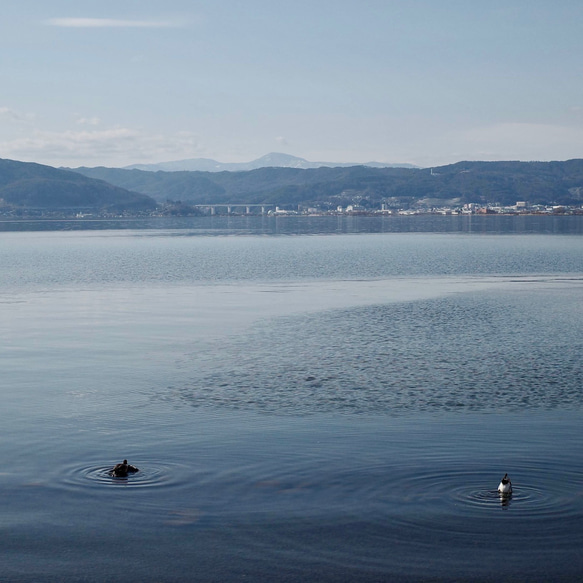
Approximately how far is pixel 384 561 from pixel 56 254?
294 ft

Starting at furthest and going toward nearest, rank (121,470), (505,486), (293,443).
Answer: (293,443) → (121,470) → (505,486)

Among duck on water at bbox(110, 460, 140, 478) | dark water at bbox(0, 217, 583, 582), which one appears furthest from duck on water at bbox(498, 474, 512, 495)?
duck on water at bbox(110, 460, 140, 478)

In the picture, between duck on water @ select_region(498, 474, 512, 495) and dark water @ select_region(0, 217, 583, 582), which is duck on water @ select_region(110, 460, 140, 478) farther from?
duck on water @ select_region(498, 474, 512, 495)

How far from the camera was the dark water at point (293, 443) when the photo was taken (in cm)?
1295

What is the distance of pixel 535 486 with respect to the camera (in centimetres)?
1568

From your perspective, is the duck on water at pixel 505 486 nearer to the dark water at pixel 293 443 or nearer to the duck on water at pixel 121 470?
the dark water at pixel 293 443

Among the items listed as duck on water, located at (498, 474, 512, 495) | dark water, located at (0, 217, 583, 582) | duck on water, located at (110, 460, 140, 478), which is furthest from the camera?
duck on water, located at (110, 460, 140, 478)

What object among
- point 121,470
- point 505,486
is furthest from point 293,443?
point 505,486

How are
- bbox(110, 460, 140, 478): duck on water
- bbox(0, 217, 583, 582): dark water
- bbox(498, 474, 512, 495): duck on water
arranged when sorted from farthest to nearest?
bbox(110, 460, 140, 478): duck on water, bbox(498, 474, 512, 495): duck on water, bbox(0, 217, 583, 582): dark water

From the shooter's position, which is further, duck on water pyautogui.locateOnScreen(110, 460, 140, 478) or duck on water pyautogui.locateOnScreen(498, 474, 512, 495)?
duck on water pyautogui.locateOnScreen(110, 460, 140, 478)

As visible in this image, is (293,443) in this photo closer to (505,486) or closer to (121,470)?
(121,470)

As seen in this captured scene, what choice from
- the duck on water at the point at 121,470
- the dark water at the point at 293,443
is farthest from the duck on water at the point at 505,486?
the duck on water at the point at 121,470

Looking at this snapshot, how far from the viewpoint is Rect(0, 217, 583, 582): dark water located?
12.9m

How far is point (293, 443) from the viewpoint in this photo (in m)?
18.6
